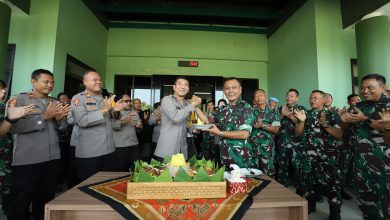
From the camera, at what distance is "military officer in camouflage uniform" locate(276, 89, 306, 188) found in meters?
3.29

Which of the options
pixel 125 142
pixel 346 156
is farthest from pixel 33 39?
pixel 346 156

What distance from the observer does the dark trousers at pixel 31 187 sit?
1646mm

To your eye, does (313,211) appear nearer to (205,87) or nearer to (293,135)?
(293,135)

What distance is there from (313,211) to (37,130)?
3.09 metres

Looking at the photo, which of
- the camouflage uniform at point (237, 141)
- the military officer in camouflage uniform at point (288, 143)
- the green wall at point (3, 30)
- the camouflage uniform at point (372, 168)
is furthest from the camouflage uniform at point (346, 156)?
the green wall at point (3, 30)

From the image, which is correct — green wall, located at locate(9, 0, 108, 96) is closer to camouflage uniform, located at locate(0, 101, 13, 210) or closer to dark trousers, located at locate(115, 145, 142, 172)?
camouflage uniform, located at locate(0, 101, 13, 210)

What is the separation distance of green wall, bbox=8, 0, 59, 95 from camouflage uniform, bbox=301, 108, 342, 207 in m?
4.12

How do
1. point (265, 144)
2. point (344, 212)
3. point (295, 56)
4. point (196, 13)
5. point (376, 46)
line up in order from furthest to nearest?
point (196, 13) < point (295, 56) < point (376, 46) < point (265, 144) < point (344, 212)

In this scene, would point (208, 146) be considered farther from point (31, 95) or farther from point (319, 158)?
point (31, 95)

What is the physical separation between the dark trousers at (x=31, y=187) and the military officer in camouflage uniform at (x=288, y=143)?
3101mm

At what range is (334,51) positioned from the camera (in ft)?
13.7

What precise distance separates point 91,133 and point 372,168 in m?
2.42

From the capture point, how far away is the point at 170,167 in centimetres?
126

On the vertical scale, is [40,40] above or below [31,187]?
above
